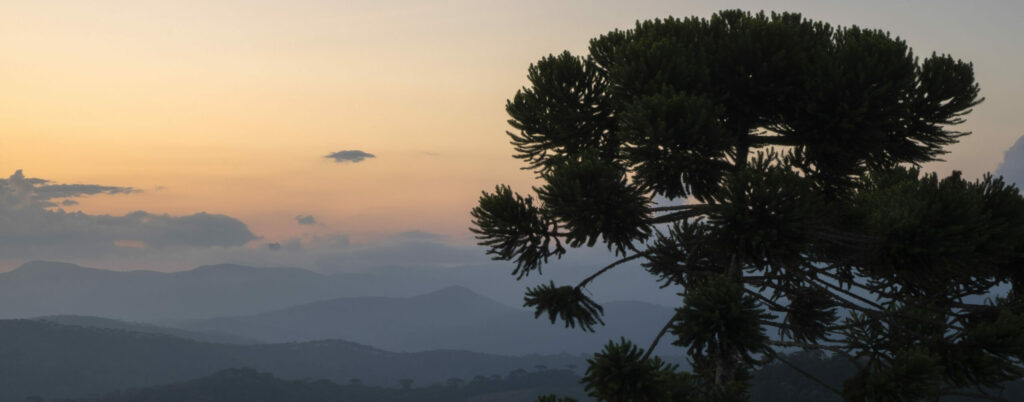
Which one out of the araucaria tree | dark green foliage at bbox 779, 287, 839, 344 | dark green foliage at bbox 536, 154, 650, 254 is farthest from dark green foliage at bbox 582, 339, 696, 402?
dark green foliage at bbox 779, 287, 839, 344

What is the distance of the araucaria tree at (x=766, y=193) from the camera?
9547 mm

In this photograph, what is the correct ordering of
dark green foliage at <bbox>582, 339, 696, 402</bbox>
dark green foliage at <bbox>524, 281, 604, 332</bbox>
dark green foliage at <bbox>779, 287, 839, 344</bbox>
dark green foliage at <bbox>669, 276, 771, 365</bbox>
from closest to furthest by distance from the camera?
dark green foliage at <bbox>669, 276, 771, 365</bbox> → dark green foliage at <bbox>582, 339, 696, 402</bbox> → dark green foliage at <bbox>524, 281, 604, 332</bbox> → dark green foliage at <bbox>779, 287, 839, 344</bbox>

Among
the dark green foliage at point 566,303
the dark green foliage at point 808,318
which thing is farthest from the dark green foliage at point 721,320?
the dark green foliage at point 808,318

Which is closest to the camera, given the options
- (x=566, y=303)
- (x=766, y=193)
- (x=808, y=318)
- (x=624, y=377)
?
(x=766, y=193)

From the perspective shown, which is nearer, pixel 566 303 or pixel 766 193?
pixel 766 193

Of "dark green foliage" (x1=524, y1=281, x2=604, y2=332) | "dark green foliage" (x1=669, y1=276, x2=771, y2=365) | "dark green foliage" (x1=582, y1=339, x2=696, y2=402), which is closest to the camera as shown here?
"dark green foliage" (x1=669, y1=276, x2=771, y2=365)

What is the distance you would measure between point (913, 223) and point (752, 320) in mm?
2367

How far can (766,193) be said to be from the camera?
9109 millimetres

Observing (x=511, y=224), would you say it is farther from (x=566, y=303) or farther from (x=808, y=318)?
(x=808, y=318)

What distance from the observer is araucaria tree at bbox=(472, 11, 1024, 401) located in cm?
955

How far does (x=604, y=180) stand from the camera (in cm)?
1008

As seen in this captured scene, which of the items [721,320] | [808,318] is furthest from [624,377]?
[808,318]

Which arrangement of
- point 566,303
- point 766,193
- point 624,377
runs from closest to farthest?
point 766,193 → point 624,377 → point 566,303

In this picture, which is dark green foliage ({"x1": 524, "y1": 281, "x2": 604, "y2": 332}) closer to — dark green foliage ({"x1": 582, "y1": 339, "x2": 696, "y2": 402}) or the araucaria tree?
the araucaria tree
